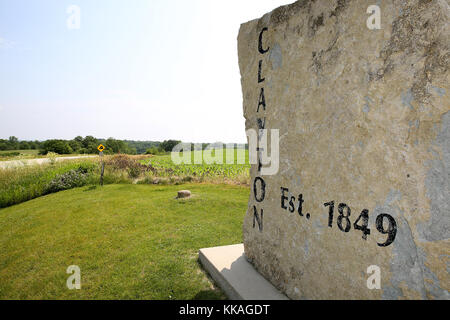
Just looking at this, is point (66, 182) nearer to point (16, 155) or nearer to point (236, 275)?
point (236, 275)

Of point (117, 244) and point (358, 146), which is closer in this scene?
point (358, 146)

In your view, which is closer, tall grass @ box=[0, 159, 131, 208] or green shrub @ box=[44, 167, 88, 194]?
tall grass @ box=[0, 159, 131, 208]

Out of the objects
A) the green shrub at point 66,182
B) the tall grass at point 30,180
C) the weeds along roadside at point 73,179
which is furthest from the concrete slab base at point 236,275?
the green shrub at point 66,182

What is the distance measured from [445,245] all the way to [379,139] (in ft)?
2.42

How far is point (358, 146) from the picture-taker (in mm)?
1870

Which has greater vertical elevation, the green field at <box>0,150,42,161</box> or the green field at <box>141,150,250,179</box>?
the green field at <box>0,150,42,161</box>

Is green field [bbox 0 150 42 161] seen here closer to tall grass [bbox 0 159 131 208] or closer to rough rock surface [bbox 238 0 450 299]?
tall grass [bbox 0 159 131 208]

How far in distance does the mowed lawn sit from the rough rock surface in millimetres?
1573

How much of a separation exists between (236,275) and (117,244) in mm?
2740

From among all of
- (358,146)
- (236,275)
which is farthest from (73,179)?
A: (358,146)

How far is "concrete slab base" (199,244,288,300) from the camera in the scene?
9.28ft

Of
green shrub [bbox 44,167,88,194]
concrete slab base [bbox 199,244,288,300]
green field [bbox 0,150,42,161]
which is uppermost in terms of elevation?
green field [bbox 0,150,42,161]

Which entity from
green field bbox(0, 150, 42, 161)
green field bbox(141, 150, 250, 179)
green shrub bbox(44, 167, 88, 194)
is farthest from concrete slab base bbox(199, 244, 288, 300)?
green field bbox(0, 150, 42, 161)

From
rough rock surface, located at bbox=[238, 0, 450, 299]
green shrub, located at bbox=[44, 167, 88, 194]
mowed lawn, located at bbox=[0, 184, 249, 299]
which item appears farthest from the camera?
green shrub, located at bbox=[44, 167, 88, 194]
